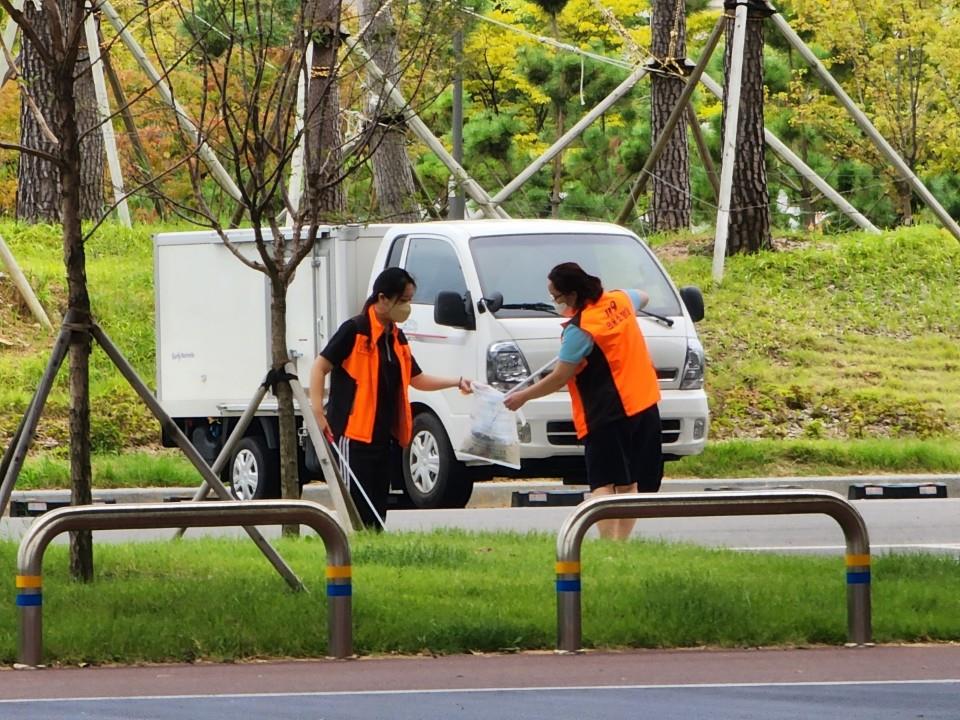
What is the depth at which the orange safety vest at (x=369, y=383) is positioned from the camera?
41.1ft

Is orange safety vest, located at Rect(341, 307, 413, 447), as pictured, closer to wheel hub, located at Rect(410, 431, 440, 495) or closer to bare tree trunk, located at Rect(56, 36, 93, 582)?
bare tree trunk, located at Rect(56, 36, 93, 582)

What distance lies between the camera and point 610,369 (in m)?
12.4

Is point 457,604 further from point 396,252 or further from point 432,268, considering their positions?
point 396,252

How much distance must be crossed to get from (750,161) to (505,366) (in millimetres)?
10996

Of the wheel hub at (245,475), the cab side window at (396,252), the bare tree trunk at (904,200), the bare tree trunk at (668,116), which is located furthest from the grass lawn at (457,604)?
the bare tree trunk at (904,200)

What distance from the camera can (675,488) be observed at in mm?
17812

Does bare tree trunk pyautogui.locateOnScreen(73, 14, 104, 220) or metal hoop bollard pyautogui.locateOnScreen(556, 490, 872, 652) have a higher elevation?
bare tree trunk pyautogui.locateOnScreen(73, 14, 104, 220)

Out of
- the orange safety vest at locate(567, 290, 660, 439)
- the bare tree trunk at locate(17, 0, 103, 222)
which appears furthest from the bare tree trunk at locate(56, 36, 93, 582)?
the bare tree trunk at locate(17, 0, 103, 222)

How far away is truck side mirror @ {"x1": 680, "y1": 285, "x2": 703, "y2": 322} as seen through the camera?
16250 mm

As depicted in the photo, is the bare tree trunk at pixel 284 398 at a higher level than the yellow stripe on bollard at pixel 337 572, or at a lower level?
higher

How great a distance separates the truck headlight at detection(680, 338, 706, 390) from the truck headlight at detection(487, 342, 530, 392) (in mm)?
1321

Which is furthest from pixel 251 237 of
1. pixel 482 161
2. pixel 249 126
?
pixel 482 161

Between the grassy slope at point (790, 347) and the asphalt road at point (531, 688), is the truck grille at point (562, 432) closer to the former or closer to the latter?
the grassy slope at point (790, 347)

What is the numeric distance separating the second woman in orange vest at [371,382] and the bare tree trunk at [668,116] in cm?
1424
